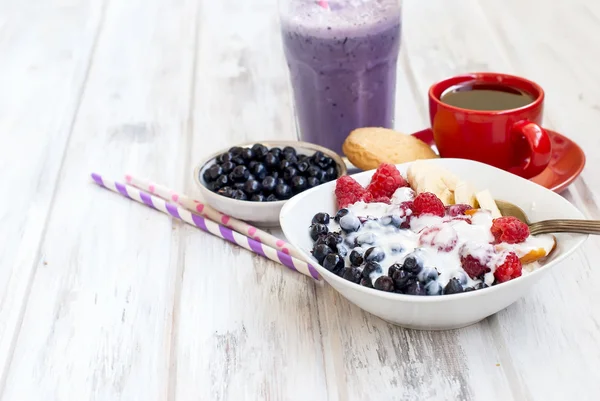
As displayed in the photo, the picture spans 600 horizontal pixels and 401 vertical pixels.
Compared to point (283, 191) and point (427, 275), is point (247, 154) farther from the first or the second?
point (427, 275)

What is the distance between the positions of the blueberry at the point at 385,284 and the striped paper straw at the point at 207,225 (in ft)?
0.66

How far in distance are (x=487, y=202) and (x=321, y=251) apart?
0.27 meters

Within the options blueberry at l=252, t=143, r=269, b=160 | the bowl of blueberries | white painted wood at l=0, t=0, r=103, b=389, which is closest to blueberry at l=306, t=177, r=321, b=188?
the bowl of blueberries

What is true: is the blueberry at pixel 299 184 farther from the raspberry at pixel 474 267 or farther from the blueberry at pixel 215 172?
the raspberry at pixel 474 267

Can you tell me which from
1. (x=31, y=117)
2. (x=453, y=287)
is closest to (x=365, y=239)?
(x=453, y=287)

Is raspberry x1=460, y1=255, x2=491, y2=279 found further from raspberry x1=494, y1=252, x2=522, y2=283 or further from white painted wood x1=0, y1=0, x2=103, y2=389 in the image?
white painted wood x1=0, y1=0, x2=103, y2=389

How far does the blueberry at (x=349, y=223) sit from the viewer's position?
1.01 metres

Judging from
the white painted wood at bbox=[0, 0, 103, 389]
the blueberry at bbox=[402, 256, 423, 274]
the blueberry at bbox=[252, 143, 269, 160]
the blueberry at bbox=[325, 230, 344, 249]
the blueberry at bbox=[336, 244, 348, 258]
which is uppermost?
the blueberry at bbox=[402, 256, 423, 274]

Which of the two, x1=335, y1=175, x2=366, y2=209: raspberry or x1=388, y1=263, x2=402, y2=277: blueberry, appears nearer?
x1=388, y1=263, x2=402, y2=277: blueberry

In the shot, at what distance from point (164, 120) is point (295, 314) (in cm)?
79

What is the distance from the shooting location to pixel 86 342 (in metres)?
1.00

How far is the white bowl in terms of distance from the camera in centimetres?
86

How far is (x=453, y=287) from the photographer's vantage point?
88cm

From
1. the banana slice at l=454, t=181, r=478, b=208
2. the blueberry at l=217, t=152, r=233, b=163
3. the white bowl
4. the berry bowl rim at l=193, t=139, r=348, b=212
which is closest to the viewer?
the white bowl
